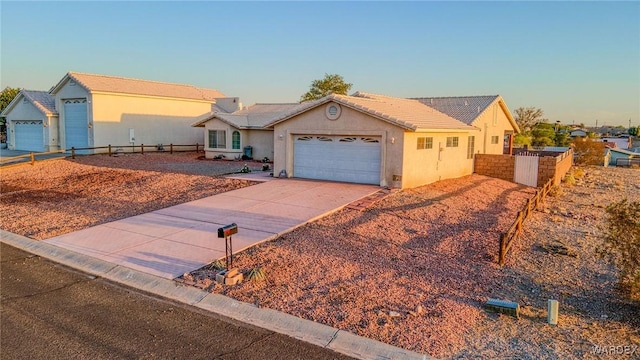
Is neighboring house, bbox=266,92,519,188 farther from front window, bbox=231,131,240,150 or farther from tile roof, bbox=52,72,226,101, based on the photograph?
tile roof, bbox=52,72,226,101

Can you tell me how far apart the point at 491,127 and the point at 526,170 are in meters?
6.75

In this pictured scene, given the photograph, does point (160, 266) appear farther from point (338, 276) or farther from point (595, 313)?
point (595, 313)

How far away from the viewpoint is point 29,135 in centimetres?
3659

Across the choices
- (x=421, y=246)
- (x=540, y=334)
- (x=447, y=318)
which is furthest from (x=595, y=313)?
(x=421, y=246)

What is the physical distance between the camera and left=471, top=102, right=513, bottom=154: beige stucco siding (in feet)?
90.9

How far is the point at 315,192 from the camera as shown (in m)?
16.6

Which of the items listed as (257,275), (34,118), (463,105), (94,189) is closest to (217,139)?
(94,189)

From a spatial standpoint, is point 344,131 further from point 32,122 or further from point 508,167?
point 32,122

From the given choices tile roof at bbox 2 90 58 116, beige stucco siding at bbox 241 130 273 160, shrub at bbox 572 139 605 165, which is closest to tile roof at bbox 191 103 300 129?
beige stucco siding at bbox 241 130 273 160

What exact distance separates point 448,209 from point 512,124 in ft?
75.3

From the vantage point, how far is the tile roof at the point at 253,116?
29147 millimetres

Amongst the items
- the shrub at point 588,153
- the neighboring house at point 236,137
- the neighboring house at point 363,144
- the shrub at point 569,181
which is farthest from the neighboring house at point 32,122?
the shrub at point 588,153

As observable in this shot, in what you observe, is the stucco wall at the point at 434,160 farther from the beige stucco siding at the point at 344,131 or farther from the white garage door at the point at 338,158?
the white garage door at the point at 338,158

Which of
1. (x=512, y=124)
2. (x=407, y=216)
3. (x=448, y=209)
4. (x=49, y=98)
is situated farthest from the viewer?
(x=49, y=98)
